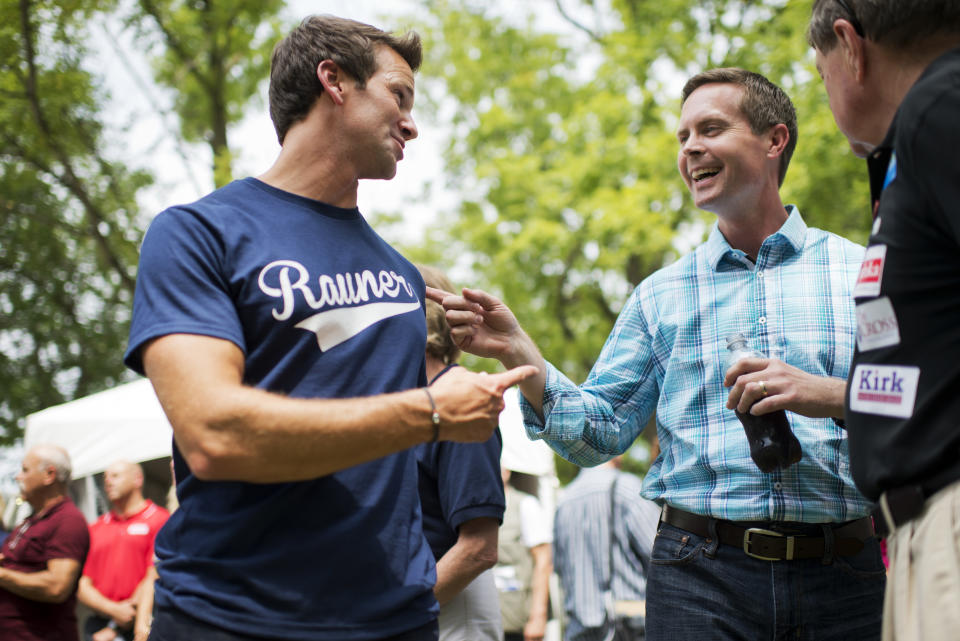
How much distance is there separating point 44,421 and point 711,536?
832cm

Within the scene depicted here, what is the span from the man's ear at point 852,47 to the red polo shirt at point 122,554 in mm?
6636

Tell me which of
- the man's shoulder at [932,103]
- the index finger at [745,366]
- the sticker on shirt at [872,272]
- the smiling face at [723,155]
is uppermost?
the smiling face at [723,155]

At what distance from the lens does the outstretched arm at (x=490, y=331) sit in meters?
2.57

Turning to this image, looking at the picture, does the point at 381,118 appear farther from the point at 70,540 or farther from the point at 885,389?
the point at 70,540

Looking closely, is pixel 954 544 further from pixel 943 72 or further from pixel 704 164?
pixel 704 164

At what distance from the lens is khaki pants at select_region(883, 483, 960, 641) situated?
1545 millimetres

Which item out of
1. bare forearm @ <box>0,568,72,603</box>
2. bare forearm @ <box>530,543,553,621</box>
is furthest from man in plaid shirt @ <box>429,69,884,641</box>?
bare forearm @ <box>0,568,72,603</box>

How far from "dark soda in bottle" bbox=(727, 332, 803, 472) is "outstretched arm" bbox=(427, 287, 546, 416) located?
605 millimetres

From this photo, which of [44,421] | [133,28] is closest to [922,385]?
[44,421]

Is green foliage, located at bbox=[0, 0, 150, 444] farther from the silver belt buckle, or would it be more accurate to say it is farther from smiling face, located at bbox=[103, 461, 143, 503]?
the silver belt buckle

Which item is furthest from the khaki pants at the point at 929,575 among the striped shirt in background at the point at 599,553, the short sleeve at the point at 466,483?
the striped shirt in background at the point at 599,553

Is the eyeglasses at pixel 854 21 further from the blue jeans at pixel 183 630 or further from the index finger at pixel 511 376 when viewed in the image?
the blue jeans at pixel 183 630

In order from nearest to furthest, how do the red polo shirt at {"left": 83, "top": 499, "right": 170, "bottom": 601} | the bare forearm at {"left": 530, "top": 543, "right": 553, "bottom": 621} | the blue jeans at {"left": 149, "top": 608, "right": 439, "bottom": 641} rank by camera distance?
1. the blue jeans at {"left": 149, "top": 608, "right": 439, "bottom": 641}
2. the bare forearm at {"left": 530, "top": 543, "right": 553, "bottom": 621}
3. the red polo shirt at {"left": 83, "top": 499, "right": 170, "bottom": 601}

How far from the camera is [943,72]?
1616mm
